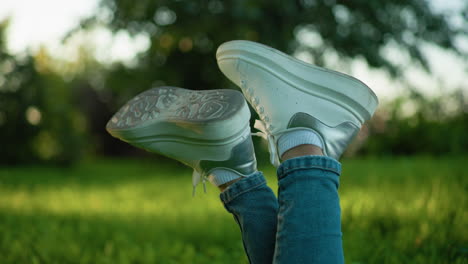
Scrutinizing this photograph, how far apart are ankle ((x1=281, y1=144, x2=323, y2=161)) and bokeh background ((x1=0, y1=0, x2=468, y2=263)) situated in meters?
0.67

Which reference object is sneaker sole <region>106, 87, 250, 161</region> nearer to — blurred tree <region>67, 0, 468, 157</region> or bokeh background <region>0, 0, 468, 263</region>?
bokeh background <region>0, 0, 468, 263</region>

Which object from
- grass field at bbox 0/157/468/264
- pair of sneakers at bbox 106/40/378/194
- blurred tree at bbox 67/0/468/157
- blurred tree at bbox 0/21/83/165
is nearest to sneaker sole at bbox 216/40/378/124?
pair of sneakers at bbox 106/40/378/194

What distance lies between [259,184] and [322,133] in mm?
244

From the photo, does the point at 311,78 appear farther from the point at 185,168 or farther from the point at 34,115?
the point at 34,115

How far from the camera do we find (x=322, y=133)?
47.0 inches

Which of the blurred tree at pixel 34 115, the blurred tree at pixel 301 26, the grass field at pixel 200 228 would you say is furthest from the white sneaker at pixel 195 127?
the blurred tree at pixel 34 115

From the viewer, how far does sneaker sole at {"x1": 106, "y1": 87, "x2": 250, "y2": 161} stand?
1157mm

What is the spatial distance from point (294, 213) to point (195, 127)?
38cm

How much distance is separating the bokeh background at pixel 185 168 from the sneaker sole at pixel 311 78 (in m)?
0.68

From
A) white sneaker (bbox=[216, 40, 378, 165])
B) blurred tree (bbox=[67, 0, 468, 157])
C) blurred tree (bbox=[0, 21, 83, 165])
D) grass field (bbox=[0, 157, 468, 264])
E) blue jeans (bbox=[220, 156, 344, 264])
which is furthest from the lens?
blurred tree (bbox=[0, 21, 83, 165])

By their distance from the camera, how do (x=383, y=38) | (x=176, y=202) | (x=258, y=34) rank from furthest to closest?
(x=383, y=38) → (x=258, y=34) → (x=176, y=202)

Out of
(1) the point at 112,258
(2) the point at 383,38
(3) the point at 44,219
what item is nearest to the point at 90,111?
(2) the point at 383,38

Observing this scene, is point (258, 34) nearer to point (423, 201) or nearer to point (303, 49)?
point (303, 49)

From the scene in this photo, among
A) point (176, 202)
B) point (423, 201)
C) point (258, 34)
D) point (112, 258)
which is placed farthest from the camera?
point (258, 34)
